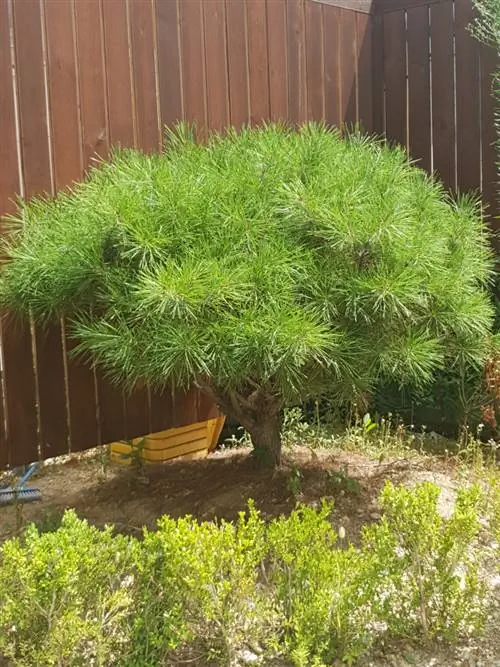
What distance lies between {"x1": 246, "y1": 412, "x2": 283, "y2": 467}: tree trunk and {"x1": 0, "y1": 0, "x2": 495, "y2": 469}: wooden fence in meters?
0.55

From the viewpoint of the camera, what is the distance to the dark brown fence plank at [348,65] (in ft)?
14.4

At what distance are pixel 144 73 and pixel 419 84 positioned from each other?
1.85m

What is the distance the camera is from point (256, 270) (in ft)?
8.20

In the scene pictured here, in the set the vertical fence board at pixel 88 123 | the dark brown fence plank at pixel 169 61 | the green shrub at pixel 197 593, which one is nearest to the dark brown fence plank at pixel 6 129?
the vertical fence board at pixel 88 123

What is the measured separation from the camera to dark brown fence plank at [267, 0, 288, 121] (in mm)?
3957

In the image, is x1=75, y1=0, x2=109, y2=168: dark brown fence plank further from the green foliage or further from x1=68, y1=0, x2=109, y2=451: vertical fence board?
the green foliage

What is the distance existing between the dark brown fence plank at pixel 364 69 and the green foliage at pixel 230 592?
2.88 metres

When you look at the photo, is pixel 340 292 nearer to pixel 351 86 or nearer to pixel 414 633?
pixel 414 633

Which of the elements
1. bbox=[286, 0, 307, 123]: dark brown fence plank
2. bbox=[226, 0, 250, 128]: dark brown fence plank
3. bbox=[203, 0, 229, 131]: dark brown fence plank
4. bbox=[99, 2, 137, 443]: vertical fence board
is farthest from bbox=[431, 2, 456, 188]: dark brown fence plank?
bbox=[99, 2, 137, 443]: vertical fence board

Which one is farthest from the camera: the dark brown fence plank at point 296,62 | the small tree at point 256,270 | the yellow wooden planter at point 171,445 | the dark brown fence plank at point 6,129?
the dark brown fence plank at point 296,62

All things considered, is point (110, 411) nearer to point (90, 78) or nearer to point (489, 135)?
point (90, 78)

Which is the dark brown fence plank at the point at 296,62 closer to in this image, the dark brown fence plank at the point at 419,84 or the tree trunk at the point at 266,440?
the dark brown fence plank at the point at 419,84

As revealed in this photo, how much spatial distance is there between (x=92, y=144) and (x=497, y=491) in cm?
210

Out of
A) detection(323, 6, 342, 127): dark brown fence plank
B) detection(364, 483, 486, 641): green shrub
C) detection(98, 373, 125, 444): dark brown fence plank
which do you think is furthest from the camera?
detection(323, 6, 342, 127): dark brown fence plank
